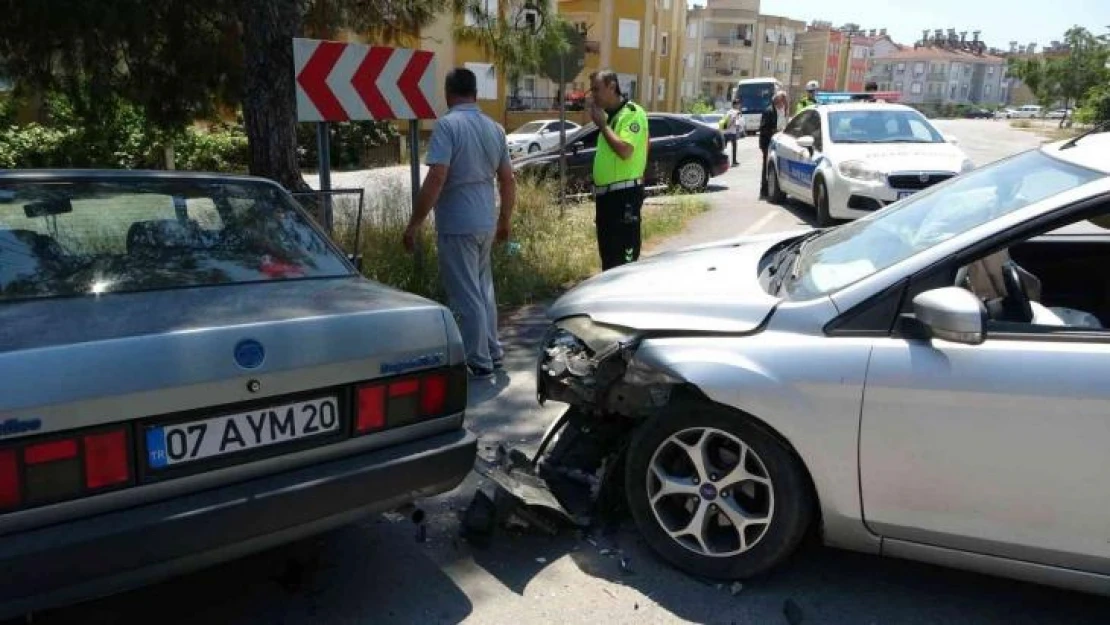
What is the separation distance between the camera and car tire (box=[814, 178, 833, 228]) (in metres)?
9.68

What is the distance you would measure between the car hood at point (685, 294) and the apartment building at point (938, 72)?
132821 mm

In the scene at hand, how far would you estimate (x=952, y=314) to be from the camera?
2.49 metres

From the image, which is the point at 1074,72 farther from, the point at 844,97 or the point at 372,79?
the point at 372,79

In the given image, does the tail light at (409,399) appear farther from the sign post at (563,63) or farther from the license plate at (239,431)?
the sign post at (563,63)

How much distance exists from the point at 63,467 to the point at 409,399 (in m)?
1.04

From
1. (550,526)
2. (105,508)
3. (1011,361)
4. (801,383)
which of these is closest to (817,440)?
(801,383)

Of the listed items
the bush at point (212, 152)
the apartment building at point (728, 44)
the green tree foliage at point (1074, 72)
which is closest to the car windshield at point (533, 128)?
the bush at point (212, 152)

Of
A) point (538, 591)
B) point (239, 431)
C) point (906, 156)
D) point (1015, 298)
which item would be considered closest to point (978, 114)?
point (906, 156)

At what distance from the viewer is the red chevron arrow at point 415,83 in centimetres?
612

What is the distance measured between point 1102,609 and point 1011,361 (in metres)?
1.09

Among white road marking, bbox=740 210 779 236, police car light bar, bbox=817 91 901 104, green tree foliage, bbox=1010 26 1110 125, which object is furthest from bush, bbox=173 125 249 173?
green tree foliage, bbox=1010 26 1110 125

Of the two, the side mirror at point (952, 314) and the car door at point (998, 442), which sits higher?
the side mirror at point (952, 314)

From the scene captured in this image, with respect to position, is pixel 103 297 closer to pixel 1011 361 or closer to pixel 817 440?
pixel 817 440

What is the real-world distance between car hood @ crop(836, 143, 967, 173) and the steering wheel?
621 centimetres
